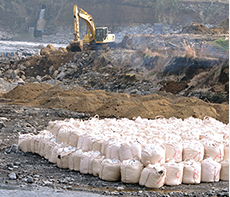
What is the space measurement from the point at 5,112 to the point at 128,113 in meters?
3.87

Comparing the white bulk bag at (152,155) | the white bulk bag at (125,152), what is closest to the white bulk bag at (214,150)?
the white bulk bag at (152,155)

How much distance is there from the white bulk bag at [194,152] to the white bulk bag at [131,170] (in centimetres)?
83

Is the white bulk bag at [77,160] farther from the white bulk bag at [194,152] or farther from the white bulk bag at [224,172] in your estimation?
the white bulk bag at [224,172]

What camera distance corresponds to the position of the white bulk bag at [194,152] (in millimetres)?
4648

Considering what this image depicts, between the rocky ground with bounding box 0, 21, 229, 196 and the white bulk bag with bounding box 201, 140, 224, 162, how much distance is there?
425 mm

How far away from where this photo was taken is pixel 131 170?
4.29 m

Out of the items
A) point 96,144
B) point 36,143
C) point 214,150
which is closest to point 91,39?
point 36,143

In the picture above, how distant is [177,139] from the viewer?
4891 mm

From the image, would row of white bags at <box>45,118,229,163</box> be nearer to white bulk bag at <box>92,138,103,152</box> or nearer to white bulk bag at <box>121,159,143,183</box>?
white bulk bag at <box>92,138,103,152</box>

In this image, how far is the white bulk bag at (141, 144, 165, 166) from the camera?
13.9 ft

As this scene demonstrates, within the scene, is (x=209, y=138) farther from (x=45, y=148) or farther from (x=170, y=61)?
(x=170, y=61)

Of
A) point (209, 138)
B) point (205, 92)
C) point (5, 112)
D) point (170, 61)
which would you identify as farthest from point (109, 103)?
point (170, 61)

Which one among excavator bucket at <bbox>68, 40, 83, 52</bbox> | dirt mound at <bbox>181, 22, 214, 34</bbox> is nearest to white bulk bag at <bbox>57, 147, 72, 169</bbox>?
excavator bucket at <bbox>68, 40, 83, 52</bbox>

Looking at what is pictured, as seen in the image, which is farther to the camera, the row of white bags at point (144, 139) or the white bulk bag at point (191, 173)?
the row of white bags at point (144, 139)
